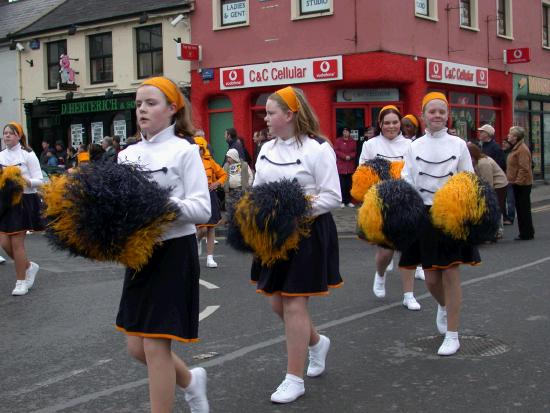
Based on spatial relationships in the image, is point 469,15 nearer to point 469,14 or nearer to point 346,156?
point 469,14

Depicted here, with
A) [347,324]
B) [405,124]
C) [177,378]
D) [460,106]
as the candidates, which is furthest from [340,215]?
[177,378]

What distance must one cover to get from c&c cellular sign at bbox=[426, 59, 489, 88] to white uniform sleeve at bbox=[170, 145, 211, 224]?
17648 mm

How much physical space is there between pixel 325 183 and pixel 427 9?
17.7 m

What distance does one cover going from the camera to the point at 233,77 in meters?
21.1

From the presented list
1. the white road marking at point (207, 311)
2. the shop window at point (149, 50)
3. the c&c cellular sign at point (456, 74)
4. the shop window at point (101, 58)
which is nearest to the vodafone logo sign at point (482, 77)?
the c&c cellular sign at point (456, 74)

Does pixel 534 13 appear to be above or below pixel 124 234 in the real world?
above

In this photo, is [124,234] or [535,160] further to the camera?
[535,160]

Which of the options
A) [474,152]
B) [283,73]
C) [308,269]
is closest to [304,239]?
[308,269]

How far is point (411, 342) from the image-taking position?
587cm

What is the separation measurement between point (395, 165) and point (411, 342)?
204 cm

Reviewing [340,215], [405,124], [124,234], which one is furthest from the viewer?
[340,215]

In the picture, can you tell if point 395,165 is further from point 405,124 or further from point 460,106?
point 460,106

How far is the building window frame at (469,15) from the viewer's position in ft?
74.3

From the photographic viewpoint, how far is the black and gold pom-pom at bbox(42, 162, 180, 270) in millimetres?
3482
